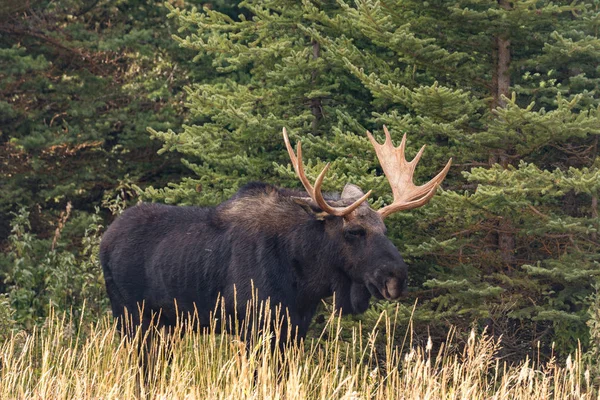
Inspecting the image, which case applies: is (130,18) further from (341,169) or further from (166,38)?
(341,169)

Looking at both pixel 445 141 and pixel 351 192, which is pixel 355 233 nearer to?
pixel 351 192

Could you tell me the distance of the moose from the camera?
24.8ft

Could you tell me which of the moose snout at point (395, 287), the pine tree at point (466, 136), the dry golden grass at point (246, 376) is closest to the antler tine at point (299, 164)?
the moose snout at point (395, 287)

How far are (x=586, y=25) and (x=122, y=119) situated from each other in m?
7.31

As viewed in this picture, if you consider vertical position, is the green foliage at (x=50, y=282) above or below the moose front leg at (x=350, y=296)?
below

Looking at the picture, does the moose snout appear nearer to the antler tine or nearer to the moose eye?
the moose eye

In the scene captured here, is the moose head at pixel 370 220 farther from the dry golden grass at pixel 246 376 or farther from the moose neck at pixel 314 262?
the dry golden grass at pixel 246 376

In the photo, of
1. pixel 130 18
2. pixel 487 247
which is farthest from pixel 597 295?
pixel 130 18

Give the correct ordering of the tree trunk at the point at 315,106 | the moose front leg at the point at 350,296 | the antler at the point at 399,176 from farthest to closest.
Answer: the tree trunk at the point at 315,106 < the antler at the point at 399,176 < the moose front leg at the point at 350,296

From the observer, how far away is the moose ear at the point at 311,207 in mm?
7715

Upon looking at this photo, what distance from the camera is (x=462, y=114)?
9.08 meters

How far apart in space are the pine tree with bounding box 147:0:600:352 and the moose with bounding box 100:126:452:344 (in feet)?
2.81

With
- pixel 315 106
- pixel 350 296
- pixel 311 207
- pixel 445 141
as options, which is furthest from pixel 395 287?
pixel 315 106

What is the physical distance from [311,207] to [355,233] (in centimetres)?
42
